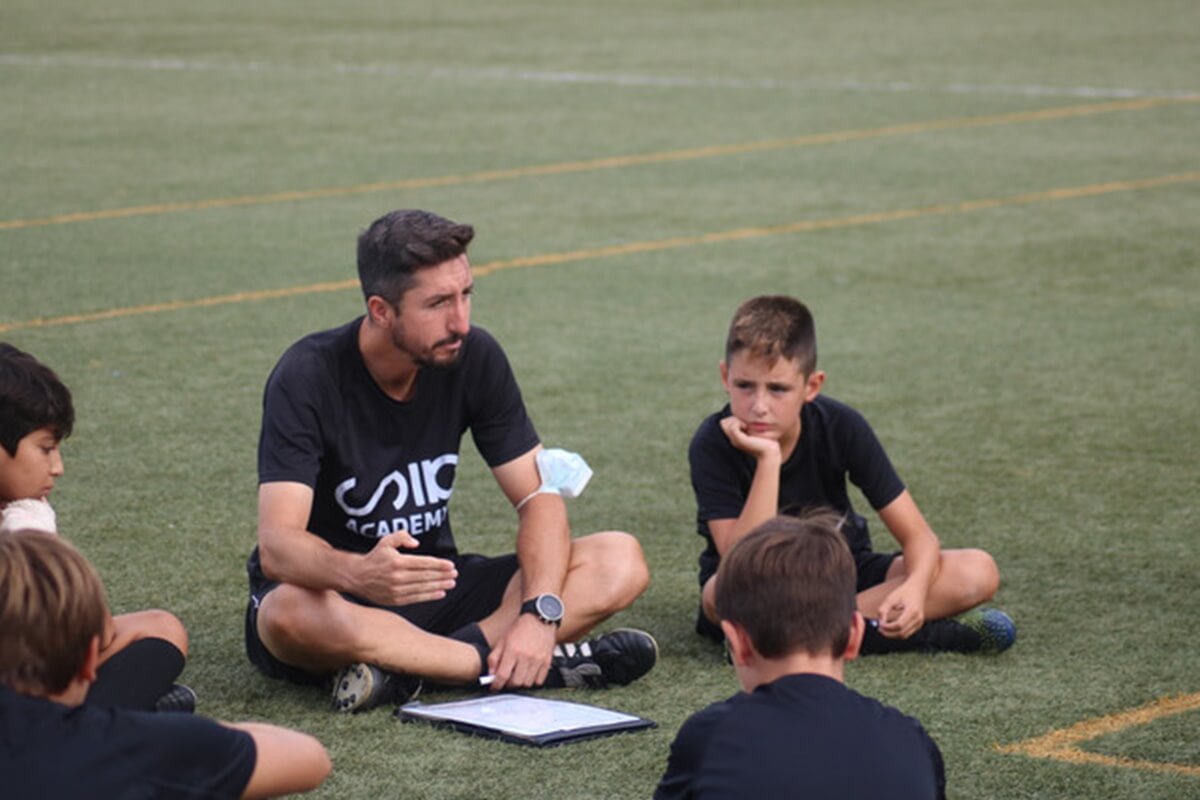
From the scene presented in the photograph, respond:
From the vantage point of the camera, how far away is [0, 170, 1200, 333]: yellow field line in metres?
10.7

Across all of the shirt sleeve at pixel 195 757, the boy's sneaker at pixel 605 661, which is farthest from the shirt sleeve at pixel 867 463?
the shirt sleeve at pixel 195 757

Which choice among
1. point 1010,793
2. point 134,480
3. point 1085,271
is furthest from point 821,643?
point 1085,271

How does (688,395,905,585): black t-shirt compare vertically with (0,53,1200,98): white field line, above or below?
below

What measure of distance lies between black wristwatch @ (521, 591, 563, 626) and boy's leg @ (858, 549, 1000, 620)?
92cm

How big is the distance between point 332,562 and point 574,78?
1730 centimetres

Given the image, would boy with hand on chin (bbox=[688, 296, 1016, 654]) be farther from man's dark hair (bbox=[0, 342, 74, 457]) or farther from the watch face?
man's dark hair (bbox=[0, 342, 74, 457])

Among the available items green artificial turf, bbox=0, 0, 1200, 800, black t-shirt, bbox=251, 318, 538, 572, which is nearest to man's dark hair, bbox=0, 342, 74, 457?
black t-shirt, bbox=251, 318, 538, 572

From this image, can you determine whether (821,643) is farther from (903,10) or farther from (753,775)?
(903,10)

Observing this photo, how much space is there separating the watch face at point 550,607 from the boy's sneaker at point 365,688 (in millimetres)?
423

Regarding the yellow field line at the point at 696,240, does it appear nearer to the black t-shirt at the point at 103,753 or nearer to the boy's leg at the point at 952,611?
the boy's leg at the point at 952,611

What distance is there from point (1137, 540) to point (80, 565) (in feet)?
15.2

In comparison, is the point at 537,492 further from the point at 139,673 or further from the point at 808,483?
the point at 139,673

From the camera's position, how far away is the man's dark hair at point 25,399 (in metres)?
4.95

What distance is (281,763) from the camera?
133 inches
